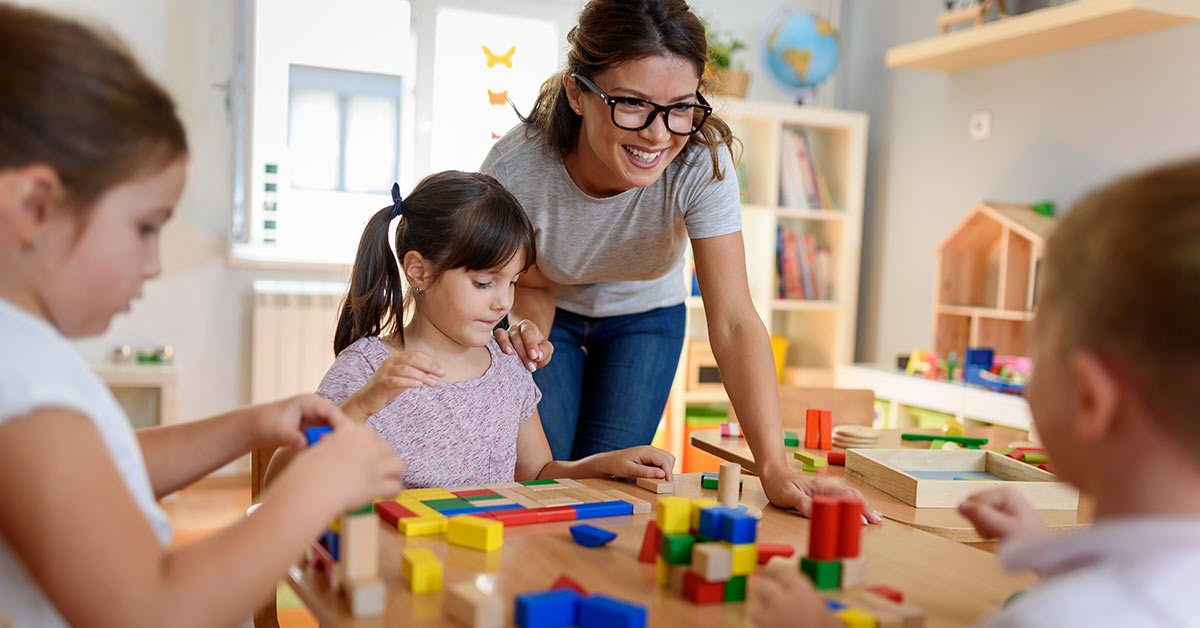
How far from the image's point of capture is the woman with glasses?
1.61 meters

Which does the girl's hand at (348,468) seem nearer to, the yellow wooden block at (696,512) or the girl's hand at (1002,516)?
the yellow wooden block at (696,512)

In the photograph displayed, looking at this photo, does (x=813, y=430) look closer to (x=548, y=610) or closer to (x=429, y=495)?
(x=429, y=495)

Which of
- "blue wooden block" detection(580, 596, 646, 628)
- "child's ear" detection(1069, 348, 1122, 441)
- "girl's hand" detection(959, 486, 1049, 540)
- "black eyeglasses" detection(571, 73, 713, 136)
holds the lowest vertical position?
"blue wooden block" detection(580, 596, 646, 628)

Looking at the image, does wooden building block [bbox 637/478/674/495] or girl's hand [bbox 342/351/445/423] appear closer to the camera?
girl's hand [bbox 342/351/445/423]

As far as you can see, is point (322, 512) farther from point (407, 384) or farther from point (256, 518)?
point (407, 384)

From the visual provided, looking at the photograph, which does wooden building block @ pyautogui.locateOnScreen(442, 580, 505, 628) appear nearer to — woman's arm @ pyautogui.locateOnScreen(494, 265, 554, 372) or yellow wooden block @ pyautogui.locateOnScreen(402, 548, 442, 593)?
yellow wooden block @ pyautogui.locateOnScreen(402, 548, 442, 593)

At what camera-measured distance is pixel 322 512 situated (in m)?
0.77

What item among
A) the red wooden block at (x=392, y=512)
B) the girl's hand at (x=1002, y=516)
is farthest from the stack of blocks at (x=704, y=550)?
the red wooden block at (x=392, y=512)

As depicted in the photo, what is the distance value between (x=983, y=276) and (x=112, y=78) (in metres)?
3.70

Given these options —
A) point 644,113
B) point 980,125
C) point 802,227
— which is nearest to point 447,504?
point 644,113

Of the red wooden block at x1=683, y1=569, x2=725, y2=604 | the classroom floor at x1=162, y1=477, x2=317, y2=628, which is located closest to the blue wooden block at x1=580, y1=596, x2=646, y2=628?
the red wooden block at x1=683, y1=569, x2=725, y2=604

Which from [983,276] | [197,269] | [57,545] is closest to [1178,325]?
[57,545]

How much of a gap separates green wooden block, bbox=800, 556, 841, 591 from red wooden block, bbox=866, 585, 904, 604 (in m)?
0.04

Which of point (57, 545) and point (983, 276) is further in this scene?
point (983, 276)
